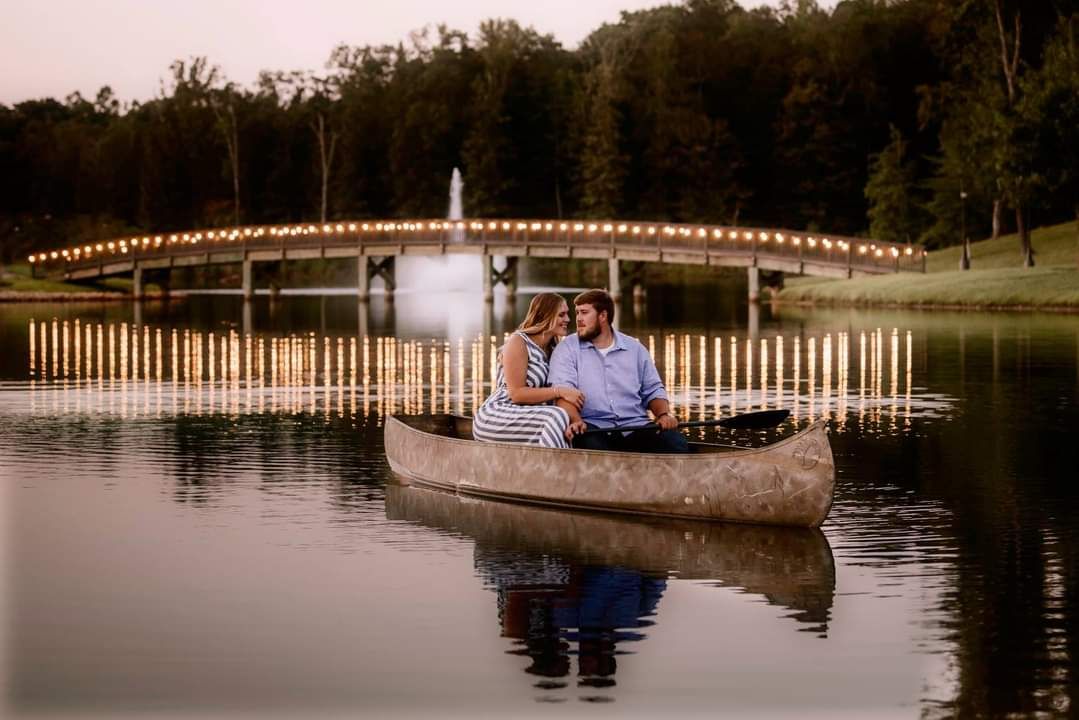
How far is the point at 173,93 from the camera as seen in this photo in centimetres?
15350

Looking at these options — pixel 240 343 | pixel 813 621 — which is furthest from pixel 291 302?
pixel 813 621

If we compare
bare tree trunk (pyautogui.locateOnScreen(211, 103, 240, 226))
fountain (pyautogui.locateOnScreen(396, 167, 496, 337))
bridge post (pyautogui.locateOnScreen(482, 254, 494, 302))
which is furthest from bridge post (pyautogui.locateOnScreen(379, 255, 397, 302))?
bare tree trunk (pyautogui.locateOnScreen(211, 103, 240, 226))

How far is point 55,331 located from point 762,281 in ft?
202

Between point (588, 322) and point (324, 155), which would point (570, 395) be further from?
point (324, 155)

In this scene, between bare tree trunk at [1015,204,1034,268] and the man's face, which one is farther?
bare tree trunk at [1015,204,1034,268]

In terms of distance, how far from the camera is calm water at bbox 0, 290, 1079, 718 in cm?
1053

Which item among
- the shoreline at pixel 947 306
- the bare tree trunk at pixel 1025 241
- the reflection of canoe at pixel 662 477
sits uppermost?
the bare tree trunk at pixel 1025 241

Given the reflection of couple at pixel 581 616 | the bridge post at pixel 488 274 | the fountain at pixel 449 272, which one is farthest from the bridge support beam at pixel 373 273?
the reflection of couple at pixel 581 616

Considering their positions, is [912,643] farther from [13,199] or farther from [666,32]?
[13,199]

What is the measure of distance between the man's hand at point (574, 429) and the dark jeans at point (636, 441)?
0.58 feet

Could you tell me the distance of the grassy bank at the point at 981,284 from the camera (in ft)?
225

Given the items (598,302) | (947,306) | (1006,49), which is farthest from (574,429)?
(1006,49)

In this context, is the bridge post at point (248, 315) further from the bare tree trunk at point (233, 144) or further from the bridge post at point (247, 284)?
the bare tree trunk at point (233, 144)

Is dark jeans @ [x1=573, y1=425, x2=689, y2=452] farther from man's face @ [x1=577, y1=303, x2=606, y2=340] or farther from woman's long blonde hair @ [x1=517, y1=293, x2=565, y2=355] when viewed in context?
woman's long blonde hair @ [x1=517, y1=293, x2=565, y2=355]
